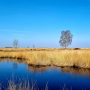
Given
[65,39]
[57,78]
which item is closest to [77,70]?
[57,78]

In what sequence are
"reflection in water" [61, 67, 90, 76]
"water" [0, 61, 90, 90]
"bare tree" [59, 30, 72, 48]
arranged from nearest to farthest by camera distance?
"water" [0, 61, 90, 90] < "reflection in water" [61, 67, 90, 76] < "bare tree" [59, 30, 72, 48]

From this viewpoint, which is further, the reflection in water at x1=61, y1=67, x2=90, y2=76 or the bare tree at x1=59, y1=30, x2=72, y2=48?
the bare tree at x1=59, y1=30, x2=72, y2=48

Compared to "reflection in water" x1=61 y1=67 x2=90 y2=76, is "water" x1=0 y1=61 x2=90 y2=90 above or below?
below

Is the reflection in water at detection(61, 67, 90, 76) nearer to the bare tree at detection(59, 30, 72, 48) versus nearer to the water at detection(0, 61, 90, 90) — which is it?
the water at detection(0, 61, 90, 90)

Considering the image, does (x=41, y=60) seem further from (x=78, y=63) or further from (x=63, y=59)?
(x=78, y=63)

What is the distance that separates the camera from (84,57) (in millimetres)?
19109

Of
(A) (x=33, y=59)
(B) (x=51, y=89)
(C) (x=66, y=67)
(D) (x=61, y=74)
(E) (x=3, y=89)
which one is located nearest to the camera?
(E) (x=3, y=89)

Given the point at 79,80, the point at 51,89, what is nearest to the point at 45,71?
the point at 79,80

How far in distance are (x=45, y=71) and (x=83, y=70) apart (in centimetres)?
267

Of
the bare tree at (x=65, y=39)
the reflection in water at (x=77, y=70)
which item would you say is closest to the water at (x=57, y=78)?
the reflection in water at (x=77, y=70)

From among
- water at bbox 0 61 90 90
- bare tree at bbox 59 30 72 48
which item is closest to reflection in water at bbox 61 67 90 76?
water at bbox 0 61 90 90

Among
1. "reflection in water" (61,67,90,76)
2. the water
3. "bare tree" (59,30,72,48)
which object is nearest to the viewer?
the water

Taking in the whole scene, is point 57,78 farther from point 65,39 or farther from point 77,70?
point 65,39

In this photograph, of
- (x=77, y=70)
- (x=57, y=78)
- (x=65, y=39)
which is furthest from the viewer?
(x=65, y=39)
